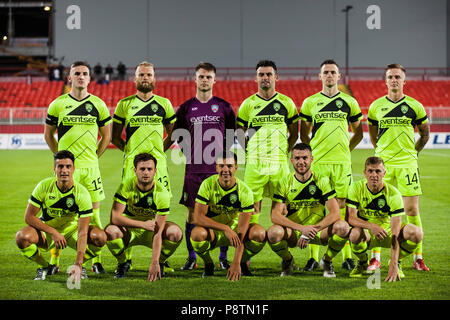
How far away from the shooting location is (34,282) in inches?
188

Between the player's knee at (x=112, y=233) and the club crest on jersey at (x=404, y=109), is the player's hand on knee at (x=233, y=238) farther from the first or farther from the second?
the club crest on jersey at (x=404, y=109)

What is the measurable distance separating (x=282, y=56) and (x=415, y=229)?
24.7 m

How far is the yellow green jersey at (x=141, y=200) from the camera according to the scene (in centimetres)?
495

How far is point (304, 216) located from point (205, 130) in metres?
1.30

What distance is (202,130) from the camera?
5590mm

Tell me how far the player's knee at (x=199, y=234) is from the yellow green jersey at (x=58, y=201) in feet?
3.02

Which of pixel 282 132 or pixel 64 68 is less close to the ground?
pixel 64 68

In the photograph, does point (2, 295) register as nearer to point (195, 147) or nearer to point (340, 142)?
point (195, 147)

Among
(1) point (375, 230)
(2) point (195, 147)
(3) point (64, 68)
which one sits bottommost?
(1) point (375, 230)

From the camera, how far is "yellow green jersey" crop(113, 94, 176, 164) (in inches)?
212

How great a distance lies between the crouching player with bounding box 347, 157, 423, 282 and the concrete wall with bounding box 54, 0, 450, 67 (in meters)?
22.1

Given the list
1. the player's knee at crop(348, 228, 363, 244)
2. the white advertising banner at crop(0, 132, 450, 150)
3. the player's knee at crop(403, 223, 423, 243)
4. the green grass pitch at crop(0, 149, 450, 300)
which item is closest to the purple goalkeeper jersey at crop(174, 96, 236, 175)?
the green grass pitch at crop(0, 149, 450, 300)

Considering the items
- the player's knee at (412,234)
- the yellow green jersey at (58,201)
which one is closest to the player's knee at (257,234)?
the player's knee at (412,234)
